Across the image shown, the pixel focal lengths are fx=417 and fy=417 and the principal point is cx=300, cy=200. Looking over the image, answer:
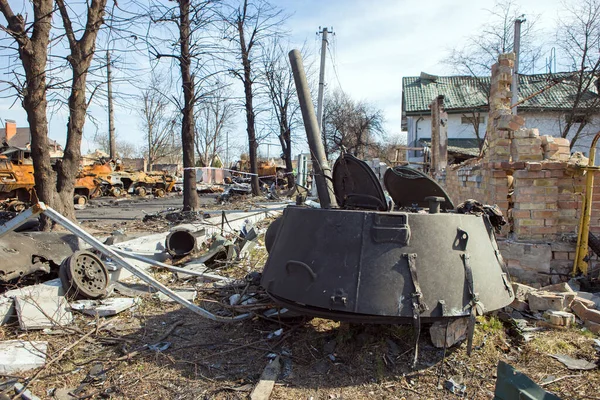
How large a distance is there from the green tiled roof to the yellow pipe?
2258 cm

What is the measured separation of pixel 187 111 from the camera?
A: 11.5 metres

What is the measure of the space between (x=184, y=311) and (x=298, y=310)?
175cm

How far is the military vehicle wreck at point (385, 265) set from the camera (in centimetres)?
275

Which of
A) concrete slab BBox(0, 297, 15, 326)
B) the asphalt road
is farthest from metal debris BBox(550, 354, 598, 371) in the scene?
the asphalt road

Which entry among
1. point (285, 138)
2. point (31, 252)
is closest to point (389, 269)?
point (31, 252)

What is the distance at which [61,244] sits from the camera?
5.09m

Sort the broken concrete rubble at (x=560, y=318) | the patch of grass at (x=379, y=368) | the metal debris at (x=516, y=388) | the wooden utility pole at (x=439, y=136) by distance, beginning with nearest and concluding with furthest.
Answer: the metal debris at (x=516, y=388) < the patch of grass at (x=379, y=368) < the broken concrete rubble at (x=560, y=318) < the wooden utility pole at (x=439, y=136)

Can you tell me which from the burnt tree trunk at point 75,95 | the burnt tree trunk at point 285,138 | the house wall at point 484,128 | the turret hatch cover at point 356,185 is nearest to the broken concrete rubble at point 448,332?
the turret hatch cover at point 356,185

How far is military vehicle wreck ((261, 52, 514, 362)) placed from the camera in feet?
9.03

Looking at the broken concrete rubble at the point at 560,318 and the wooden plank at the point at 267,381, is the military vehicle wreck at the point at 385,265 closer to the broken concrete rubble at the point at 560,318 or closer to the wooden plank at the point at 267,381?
the wooden plank at the point at 267,381

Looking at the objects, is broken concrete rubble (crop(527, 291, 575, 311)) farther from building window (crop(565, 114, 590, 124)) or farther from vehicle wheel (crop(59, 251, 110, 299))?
building window (crop(565, 114, 590, 124))

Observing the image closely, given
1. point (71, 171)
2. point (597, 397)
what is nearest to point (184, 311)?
point (597, 397)

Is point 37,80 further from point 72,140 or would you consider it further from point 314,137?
point 314,137

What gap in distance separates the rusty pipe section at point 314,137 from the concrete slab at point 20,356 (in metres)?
2.59
